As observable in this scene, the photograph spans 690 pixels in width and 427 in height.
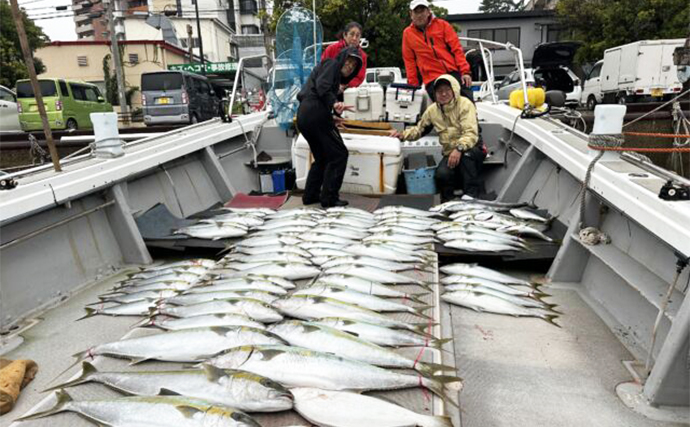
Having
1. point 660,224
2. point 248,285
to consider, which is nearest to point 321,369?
point 248,285

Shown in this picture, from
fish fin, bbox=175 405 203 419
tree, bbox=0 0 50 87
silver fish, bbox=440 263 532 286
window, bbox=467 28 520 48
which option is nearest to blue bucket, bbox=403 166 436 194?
silver fish, bbox=440 263 532 286

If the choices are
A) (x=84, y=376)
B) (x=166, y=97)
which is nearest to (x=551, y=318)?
(x=84, y=376)

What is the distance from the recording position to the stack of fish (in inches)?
129

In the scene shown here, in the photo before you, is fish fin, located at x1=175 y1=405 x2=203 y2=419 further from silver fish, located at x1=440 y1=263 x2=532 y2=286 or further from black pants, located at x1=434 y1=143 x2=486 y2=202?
black pants, located at x1=434 y1=143 x2=486 y2=202

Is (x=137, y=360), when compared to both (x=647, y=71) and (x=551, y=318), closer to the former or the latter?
(x=551, y=318)

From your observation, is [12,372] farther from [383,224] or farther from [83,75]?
[83,75]

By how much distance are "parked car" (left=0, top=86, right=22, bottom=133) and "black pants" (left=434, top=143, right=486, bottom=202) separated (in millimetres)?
16685

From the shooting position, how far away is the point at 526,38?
37656 mm

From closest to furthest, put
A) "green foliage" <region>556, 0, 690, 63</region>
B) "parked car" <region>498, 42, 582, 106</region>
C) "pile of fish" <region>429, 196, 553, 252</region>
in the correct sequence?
"pile of fish" <region>429, 196, 553, 252</region> → "parked car" <region>498, 42, 582, 106</region> → "green foliage" <region>556, 0, 690, 63</region>

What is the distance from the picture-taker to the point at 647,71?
2031 centimetres

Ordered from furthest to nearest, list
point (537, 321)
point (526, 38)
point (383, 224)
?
point (526, 38)
point (383, 224)
point (537, 321)

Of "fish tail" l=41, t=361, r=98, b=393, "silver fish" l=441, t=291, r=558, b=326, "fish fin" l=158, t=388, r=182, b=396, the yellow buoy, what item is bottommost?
"silver fish" l=441, t=291, r=558, b=326

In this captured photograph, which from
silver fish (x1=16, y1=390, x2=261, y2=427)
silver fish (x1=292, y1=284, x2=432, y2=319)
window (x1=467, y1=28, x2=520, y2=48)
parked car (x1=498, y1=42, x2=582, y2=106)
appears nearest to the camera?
silver fish (x1=16, y1=390, x2=261, y2=427)

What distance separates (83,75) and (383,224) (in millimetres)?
44735
